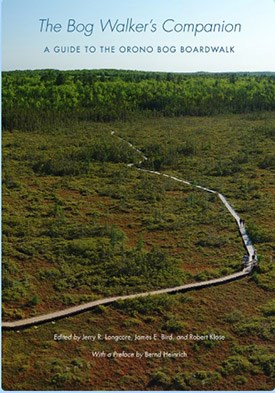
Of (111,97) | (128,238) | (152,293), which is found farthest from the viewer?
(111,97)

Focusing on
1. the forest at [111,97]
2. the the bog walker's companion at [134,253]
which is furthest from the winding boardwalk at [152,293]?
the forest at [111,97]

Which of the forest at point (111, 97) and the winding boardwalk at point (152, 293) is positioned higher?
the forest at point (111, 97)

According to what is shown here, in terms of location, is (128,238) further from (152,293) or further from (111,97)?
(111,97)

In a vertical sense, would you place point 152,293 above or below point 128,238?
below

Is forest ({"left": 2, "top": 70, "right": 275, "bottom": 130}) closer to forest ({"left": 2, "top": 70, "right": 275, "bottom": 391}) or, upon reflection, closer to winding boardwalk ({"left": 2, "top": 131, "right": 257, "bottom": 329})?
forest ({"left": 2, "top": 70, "right": 275, "bottom": 391})

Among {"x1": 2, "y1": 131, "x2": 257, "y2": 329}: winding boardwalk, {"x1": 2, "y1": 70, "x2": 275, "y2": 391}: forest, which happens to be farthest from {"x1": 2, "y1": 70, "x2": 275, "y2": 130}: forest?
{"x1": 2, "y1": 131, "x2": 257, "y2": 329}: winding boardwalk

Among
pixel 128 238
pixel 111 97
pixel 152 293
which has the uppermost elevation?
pixel 111 97

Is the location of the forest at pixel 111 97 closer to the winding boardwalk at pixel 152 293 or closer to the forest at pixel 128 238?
the forest at pixel 128 238

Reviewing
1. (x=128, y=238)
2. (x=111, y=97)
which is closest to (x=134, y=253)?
(x=128, y=238)
